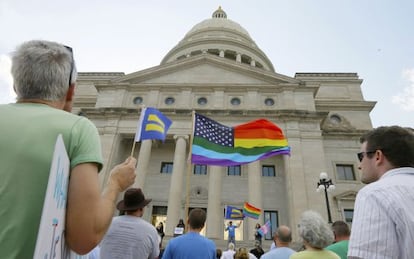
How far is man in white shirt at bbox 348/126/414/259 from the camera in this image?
1.53 m

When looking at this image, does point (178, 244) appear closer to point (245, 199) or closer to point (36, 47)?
point (36, 47)

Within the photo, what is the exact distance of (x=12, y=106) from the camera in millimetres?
1346

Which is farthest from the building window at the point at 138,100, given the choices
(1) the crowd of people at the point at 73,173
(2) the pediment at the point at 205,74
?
(1) the crowd of people at the point at 73,173

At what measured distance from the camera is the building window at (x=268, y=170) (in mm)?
23047

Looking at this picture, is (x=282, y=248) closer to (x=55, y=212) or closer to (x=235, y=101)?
(x=55, y=212)

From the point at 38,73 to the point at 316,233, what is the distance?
348 centimetres

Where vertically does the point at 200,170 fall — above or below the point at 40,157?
above

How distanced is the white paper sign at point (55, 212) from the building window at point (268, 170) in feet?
75.3

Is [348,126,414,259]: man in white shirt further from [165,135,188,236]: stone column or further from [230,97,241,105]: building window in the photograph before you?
[230,97,241,105]: building window

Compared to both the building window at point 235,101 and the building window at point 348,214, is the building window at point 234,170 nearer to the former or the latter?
the building window at point 235,101

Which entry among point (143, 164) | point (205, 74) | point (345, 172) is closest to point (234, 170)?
point (143, 164)

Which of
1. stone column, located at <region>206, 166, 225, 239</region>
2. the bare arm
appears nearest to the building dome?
stone column, located at <region>206, 166, 225, 239</region>

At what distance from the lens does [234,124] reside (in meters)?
23.4

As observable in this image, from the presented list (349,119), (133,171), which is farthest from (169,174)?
(133,171)
